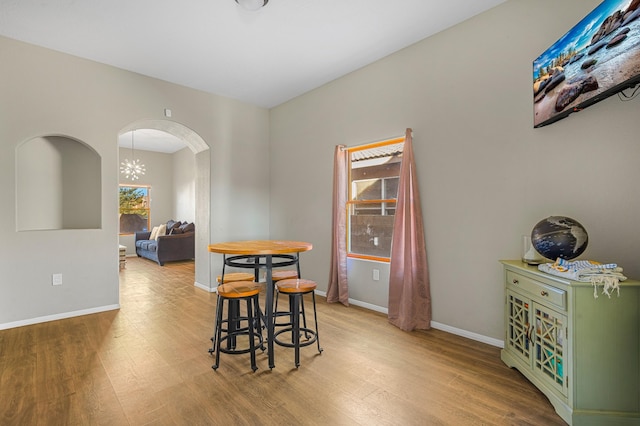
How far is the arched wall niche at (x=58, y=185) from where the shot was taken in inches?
146

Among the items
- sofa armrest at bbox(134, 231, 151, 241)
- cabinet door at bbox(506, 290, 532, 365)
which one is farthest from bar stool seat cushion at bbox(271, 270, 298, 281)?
sofa armrest at bbox(134, 231, 151, 241)

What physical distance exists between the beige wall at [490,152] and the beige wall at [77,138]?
2425mm

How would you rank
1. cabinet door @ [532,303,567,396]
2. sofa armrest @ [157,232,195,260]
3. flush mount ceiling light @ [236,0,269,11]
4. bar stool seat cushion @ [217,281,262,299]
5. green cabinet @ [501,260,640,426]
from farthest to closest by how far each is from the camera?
sofa armrest @ [157,232,195,260] < flush mount ceiling light @ [236,0,269,11] < bar stool seat cushion @ [217,281,262,299] < cabinet door @ [532,303,567,396] < green cabinet @ [501,260,640,426]

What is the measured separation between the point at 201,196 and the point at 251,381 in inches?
141

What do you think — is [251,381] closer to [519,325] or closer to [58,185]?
[519,325]

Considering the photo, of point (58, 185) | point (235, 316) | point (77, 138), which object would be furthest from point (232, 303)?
point (58, 185)

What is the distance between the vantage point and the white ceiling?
2789 millimetres

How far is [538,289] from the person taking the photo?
6.55 feet

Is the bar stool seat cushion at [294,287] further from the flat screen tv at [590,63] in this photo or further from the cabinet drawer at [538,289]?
the flat screen tv at [590,63]

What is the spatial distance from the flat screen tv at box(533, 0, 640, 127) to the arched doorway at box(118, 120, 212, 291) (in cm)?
429

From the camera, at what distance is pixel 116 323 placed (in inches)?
133

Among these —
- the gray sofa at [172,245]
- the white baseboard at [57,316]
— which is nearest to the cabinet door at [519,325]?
the white baseboard at [57,316]

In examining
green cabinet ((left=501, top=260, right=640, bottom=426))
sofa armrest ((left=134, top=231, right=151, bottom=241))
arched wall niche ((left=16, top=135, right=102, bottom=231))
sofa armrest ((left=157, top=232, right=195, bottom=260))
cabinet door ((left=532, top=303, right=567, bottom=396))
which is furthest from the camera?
sofa armrest ((left=134, top=231, right=151, bottom=241))

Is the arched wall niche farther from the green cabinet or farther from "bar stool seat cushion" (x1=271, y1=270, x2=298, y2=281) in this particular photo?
the green cabinet
